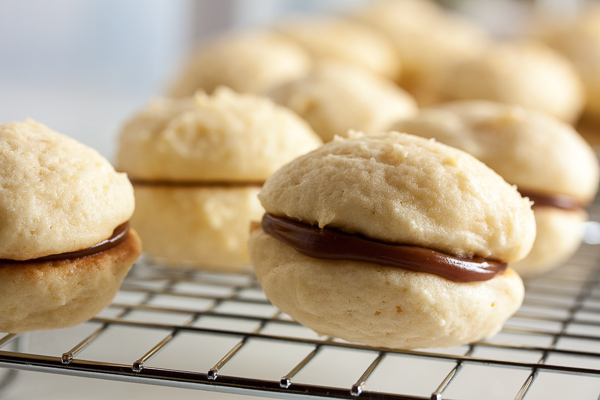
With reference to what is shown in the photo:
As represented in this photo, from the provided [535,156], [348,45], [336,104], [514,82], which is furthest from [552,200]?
[348,45]

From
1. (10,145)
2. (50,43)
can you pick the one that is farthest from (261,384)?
(50,43)

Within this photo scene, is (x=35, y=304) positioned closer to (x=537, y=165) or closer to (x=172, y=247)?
(x=172, y=247)

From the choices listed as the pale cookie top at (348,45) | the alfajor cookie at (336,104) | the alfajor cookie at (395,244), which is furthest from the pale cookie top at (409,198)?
the pale cookie top at (348,45)

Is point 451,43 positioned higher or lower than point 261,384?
higher

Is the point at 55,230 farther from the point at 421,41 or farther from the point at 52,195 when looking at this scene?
the point at 421,41

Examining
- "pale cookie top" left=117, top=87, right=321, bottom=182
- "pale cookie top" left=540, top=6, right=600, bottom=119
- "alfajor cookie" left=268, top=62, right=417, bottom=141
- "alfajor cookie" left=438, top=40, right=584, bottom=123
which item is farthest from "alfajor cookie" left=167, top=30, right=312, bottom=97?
"pale cookie top" left=540, top=6, right=600, bottom=119

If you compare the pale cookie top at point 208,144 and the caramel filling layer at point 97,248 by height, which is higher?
the pale cookie top at point 208,144

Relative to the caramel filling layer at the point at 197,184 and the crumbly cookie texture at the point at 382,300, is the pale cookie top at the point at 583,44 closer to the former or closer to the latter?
the caramel filling layer at the point at 197,184
